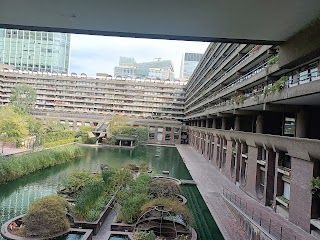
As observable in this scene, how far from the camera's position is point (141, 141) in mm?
69062

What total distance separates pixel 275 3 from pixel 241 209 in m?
11.1

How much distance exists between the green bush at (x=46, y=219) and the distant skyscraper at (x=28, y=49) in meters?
128

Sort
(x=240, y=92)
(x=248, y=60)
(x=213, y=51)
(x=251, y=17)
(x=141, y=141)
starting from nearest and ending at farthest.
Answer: (x=251, y=17) < (x=248, y=60) < (x=240, y=92) < (x=213, y=51) < (x=141, y=141)

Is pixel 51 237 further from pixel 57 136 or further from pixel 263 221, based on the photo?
pixel 57 136

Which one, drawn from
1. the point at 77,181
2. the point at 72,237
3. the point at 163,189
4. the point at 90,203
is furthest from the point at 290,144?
the point at 77,181

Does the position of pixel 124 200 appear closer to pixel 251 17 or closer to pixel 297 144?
pixel 297 144

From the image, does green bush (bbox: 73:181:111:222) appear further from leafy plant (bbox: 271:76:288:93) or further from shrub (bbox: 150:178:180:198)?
leafy plant (bbox: 271:76:288:93)

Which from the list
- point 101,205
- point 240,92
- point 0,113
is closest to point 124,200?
point 101,205

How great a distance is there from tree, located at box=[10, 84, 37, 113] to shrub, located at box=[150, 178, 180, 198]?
65.8 metres

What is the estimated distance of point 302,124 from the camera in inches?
601

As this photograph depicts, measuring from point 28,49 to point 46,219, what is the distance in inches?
5196

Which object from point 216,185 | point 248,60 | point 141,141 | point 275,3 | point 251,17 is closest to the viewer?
point 275,3

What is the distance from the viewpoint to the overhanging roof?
6.55 metres

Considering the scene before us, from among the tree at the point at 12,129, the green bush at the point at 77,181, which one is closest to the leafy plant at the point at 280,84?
the green bush at the point at 77,181
